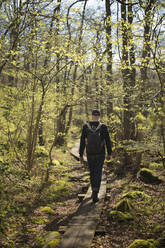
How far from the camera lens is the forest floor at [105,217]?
362 centimetres

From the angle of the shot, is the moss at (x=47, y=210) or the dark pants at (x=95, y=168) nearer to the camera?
the dark pants at (x=95, y=168)

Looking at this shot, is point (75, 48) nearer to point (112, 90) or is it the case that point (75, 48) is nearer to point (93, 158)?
point (112, 90)

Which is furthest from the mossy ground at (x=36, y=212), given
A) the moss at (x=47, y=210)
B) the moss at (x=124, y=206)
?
the moss at (x=124, y=206)

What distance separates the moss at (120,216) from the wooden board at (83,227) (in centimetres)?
30

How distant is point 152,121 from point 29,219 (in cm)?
360

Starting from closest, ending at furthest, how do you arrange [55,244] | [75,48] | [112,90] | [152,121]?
[152,121] < [55,244] < [75,48] < [112,90]

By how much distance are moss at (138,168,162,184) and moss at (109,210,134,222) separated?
267 centimetres

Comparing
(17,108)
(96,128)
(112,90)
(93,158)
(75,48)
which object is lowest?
(93,158)

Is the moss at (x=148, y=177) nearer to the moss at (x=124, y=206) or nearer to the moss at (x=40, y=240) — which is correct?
the moss at (x=124, y=206)

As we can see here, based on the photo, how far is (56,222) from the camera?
461 centimetres

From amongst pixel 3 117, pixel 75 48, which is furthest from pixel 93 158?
pixel 3 117

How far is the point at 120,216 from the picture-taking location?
430cm

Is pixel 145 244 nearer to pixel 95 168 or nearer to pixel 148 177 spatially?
pixel 95 168

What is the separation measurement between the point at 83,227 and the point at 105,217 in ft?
3.42
